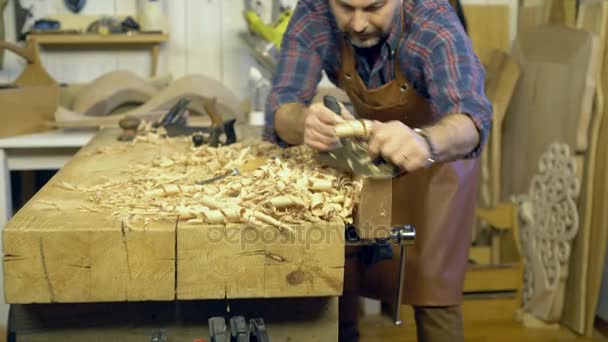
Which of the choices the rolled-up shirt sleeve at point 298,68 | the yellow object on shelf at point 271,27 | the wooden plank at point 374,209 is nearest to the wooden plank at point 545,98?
the yellow object on shelf at point 271,27

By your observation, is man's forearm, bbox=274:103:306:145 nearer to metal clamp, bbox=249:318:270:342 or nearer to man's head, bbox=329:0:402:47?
man's head, bbox=329:0:402:47

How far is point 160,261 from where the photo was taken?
1.20 m

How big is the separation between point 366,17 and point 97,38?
1764 mm

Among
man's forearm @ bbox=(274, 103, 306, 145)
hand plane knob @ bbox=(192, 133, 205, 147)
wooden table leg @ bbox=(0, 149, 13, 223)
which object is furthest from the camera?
wooden table leg @ bbox=(0, 149, 13, 223)

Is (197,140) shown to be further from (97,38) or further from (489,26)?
(489,26)

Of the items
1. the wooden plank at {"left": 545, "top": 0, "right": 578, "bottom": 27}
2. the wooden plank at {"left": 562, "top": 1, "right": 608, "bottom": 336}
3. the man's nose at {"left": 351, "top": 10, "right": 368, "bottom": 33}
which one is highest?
the wooden plank at {"left": 545, "top": 0, "right": 578, "bottom": 27}

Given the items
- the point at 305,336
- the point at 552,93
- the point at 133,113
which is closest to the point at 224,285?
the point at 305,336

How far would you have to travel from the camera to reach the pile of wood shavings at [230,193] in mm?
1252

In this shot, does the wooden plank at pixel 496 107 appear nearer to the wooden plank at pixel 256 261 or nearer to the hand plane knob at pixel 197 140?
the hand plane knob at pixel 197 140

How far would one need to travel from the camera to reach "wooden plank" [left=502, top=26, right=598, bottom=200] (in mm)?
2881

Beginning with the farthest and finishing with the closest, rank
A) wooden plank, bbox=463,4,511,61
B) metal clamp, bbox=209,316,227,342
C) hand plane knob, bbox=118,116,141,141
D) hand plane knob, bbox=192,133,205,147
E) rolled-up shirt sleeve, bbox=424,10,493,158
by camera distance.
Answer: wooden plank, bbox=463,4,511,61, hand plane knob, bbox=118,116,141,141, hand plane knob, bbox=192,133,205,147, rolled-up shirt sleeve, bbox=424,10,493,158, metal clamp, bbox=209,316,227,342

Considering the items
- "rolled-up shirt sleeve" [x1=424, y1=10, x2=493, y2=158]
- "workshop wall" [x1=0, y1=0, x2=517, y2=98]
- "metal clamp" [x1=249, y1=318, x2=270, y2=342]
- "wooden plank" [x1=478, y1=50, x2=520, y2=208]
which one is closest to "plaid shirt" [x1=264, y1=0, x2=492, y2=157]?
"rolled-up shirt sleeve" [x1=424, y1=10, x2=493, y2=158]

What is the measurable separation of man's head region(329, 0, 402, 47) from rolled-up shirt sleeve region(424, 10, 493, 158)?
12 centimetres

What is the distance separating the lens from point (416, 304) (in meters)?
1.99
